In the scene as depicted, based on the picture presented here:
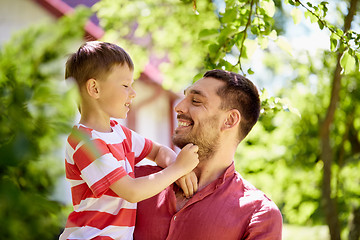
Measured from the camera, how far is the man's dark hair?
7.67 ft

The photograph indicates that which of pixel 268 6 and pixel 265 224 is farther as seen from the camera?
pixel 268 6

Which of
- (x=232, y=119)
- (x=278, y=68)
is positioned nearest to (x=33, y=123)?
(x=232, y=119)

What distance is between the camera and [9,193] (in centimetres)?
37

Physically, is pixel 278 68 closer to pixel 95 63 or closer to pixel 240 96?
pixel 240 96

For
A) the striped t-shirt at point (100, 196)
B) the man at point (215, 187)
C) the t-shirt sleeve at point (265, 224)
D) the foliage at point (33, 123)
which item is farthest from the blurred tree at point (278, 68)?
the foliage at point (33, 123)

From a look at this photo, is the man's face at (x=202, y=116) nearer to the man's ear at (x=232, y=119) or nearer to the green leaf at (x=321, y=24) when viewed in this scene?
the man's ear at (x=232, y=119)

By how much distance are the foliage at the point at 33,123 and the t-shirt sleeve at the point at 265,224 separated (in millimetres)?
1568

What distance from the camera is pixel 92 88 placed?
1685mm

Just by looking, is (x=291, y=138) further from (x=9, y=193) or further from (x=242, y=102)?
(x=9, y=193)

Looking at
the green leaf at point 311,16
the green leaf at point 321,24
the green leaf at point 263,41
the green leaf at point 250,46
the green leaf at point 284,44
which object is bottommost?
the green leaf at point 250,46

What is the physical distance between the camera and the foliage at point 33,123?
0.38m

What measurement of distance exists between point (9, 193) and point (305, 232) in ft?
45.8

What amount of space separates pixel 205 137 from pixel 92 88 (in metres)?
0.70

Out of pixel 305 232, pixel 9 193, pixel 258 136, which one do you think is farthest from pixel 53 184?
pixel 305 232
